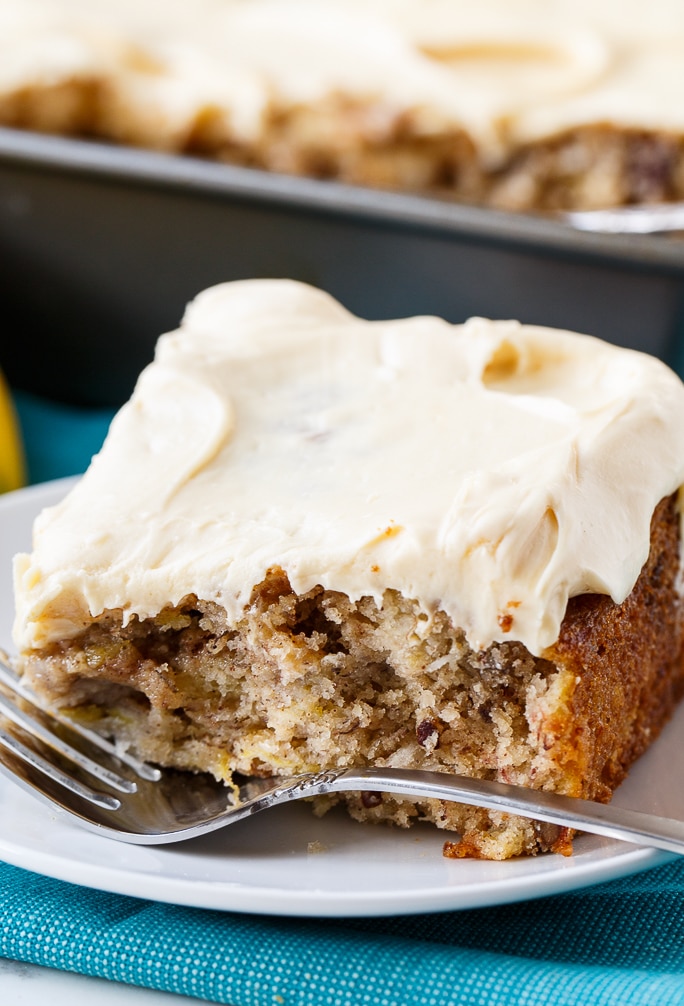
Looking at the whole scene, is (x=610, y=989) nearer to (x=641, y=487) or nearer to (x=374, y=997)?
(x=374, y=997)

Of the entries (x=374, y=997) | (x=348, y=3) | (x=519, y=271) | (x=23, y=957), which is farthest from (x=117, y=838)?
(x=348, y=3)

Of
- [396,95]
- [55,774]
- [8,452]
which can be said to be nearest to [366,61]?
[396,95]

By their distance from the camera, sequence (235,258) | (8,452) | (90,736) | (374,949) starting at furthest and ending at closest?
(235,258) → (8,452) → (90,736) → (374,949)

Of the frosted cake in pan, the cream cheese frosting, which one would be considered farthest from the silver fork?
the frosted cake in pan

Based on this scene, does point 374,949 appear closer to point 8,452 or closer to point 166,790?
point 166,790

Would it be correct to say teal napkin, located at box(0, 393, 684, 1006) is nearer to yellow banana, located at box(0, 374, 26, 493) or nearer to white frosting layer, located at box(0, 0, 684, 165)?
yellow banana, located at box(0, 374, 26, 493)

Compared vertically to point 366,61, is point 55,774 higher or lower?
lower
